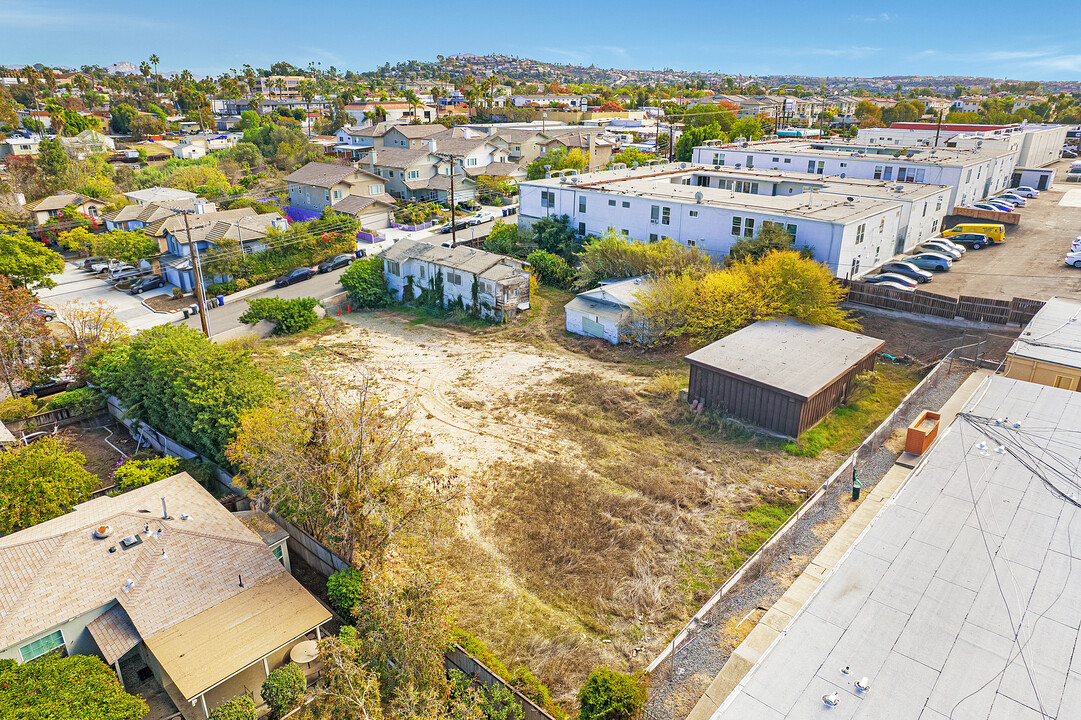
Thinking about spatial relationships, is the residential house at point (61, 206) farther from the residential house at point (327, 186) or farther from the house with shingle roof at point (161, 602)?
the house with shingle roof at point (161, 602)

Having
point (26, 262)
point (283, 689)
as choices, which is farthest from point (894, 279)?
point (26, 262)

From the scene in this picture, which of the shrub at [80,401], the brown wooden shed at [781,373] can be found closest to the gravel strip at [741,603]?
the brown wooden shed at [781,373]

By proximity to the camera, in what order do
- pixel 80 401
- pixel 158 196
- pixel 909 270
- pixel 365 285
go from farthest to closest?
pixel 158 196, pixel 365 285, pixel 909 270, pixel 80 401

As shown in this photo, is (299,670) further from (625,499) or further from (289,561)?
(625,499)

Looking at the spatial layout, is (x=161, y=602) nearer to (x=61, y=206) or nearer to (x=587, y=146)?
(x=61, y=206)

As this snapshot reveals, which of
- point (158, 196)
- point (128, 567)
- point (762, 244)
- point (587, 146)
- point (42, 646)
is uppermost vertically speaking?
point (587, 146)

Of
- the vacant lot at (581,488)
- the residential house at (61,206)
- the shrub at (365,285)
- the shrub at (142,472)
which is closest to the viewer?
the vacant lot at (581,488)

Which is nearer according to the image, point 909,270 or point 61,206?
point 909,270

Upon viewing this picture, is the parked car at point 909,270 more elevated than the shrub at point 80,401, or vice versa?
the parked car at point 909,270

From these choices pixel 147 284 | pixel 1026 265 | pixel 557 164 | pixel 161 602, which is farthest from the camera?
pixel 557 164
